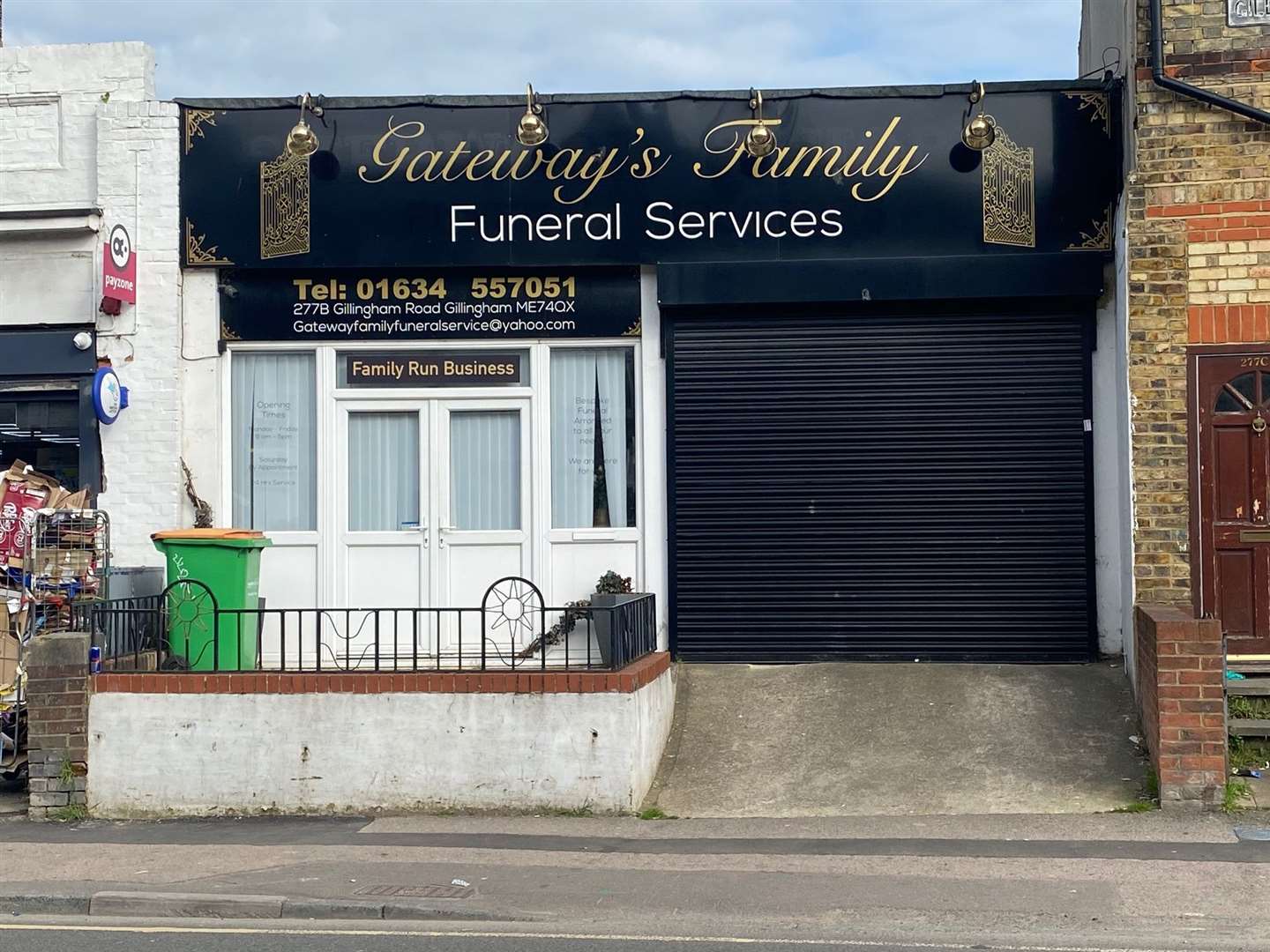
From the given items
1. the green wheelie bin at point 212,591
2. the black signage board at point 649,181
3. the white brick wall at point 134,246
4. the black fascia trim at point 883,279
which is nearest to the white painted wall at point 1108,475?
the black fascia trim at point 883,279

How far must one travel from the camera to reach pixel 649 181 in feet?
39.8

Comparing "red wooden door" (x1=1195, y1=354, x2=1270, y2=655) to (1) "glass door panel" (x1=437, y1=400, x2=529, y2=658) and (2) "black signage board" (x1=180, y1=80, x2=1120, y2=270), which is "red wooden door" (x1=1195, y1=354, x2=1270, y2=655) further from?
(1) "glass door panel" (x1=437, y1=400, x2=529, y2=658)

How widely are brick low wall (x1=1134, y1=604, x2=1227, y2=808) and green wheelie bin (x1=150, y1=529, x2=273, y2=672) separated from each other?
609cm

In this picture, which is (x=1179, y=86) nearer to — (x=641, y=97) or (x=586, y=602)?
(x=641, y=97)

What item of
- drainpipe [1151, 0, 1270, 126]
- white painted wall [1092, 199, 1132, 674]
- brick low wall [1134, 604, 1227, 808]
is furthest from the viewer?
white painted wall [1092, 199, 1132, 674]

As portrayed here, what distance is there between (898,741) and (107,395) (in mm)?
6899

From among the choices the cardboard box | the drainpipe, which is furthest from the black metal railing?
the drainpipe

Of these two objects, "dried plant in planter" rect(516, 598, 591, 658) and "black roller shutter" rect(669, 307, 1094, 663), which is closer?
"dried plant in planter" rect(516, 598, 591, 658)

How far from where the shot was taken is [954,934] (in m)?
6.81

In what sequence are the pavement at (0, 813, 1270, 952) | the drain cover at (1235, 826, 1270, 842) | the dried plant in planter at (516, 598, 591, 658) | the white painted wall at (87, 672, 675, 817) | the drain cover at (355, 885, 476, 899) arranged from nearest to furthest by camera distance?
the pavement at (0, 813, 1270, 952), the drain cover at (355, 885, 476, 899), the drain cover at (1235, 826, 1270, 842), the white painted wall at (87, 672, 675, 817), the dried plant in planter at (516, 598, 591, 658)

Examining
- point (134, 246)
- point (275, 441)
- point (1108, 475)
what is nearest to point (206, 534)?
point (275, 441)

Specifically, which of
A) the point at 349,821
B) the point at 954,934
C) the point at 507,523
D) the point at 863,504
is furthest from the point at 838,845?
the point at 507,523

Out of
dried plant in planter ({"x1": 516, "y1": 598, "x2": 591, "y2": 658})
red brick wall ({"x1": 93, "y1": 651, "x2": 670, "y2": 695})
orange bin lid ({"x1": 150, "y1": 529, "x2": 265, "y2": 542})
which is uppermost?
orange bin lid ({"x1": 150, "y1": 529, "x2": 265, "y2": 542})

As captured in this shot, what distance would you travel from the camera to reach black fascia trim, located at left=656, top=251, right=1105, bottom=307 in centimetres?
1175
